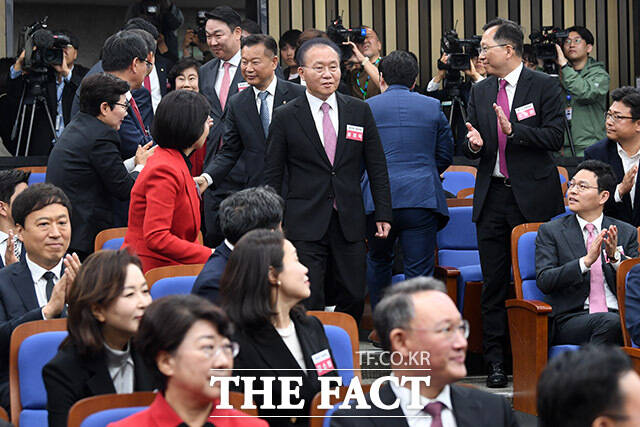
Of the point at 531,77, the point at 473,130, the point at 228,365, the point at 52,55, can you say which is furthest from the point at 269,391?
the point at 52,55

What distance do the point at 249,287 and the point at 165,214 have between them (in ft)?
3.18

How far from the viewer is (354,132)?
3947mm

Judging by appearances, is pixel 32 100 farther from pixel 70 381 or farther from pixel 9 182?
pixel 70 381

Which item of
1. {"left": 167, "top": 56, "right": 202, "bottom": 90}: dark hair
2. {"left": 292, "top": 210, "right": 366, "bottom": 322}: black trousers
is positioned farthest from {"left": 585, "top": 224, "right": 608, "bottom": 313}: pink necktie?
{"left": 167, "top": 56, "right": 202, "bottom": 90}: dark hair

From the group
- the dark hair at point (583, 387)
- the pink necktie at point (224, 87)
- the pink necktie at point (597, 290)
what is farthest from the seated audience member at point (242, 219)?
the pink necktie at point (224, 87)

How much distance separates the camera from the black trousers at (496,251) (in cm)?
427

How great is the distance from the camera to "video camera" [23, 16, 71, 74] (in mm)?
5547

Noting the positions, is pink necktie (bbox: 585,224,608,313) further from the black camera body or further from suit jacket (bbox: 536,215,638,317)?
the black camera body

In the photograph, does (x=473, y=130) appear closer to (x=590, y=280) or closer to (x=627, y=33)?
(x=590, y=280)

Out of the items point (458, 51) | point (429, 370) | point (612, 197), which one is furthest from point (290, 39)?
point (429, 370)

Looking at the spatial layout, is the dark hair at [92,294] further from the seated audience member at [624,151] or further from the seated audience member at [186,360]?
the seated audience member at [624,151]

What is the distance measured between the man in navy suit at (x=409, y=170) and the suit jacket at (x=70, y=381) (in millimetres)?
Result: 2255

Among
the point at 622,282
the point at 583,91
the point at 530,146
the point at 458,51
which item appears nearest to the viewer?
the point at 622,282

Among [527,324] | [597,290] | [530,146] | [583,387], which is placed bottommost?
[527,324]
